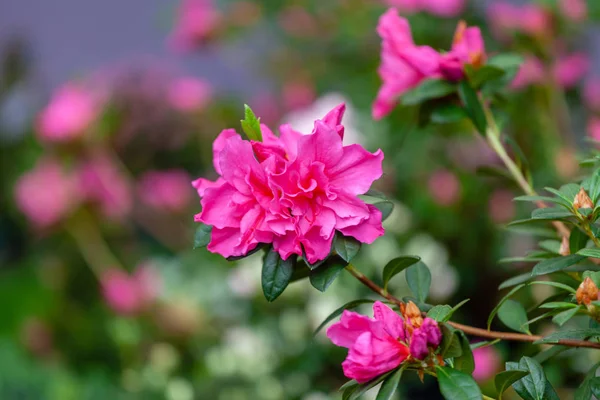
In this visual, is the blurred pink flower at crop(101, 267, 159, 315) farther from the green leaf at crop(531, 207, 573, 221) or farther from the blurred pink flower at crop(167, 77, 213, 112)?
the green leaf at crop(531, 207, 573, 221)

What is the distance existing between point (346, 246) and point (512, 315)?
0.16 meters

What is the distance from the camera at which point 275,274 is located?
0.45 meters

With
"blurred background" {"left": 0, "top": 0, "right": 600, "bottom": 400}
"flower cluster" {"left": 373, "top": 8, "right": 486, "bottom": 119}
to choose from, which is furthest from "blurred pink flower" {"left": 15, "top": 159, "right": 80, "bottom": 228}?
"flower cluster" {"left": 373, "top": 8, "right": 486, "bottom": 119}

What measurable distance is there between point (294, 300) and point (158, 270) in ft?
2.09

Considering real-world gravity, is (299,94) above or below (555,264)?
below

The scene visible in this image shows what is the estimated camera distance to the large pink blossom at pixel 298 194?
16.8 inches

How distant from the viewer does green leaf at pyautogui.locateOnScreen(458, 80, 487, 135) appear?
0.60 m

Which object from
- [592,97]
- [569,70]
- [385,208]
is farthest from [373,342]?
[592,97]

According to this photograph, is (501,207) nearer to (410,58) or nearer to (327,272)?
(410,58)

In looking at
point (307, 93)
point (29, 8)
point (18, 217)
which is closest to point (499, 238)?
point (307, 93)

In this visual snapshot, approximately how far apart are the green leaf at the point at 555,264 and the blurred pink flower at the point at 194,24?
1419 mm

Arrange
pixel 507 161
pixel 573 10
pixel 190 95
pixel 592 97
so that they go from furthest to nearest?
1. pixel 190 95
2. pixel 592 97
3. pixel 573 10
4. pixel 507 161

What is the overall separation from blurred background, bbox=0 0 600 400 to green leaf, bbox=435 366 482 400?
294 mm

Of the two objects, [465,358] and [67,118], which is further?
[67,118]
